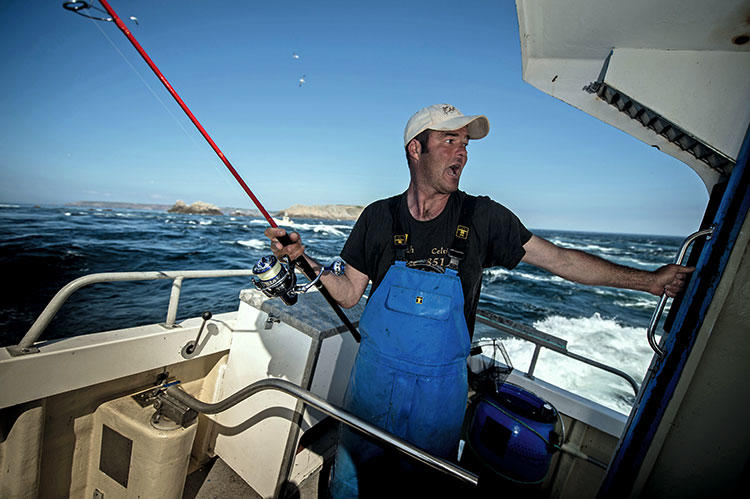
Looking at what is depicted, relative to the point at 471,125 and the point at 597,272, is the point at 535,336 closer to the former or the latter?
the point at 597,272

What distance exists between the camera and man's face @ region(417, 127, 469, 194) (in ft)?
5.66

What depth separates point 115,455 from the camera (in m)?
1.80

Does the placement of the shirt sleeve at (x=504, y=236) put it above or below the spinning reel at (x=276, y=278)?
above

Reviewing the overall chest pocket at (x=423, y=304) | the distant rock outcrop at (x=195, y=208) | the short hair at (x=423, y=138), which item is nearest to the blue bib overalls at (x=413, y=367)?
the overall chest pocket at (x=423, y=304)

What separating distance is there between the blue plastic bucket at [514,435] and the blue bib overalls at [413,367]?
0.65 m

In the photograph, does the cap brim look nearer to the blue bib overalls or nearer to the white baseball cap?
the white baseball cap

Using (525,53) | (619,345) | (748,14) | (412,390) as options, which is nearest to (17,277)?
(412,390)

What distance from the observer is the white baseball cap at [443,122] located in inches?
66.7

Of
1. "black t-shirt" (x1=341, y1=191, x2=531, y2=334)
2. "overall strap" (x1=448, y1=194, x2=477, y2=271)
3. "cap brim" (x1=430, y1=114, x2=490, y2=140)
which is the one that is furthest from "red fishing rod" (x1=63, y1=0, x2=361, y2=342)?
"cap brim" (x1=430, y1=114, x2=490, y2=140)

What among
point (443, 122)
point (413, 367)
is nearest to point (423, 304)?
point (413, 367)

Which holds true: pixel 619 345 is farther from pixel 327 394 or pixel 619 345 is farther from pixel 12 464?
pixel 12 464

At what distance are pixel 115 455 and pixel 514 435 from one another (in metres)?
2.46

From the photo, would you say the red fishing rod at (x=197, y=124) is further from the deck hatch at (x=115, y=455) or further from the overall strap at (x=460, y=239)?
the deck hatch at (x=115, y=455)

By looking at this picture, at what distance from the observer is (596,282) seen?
1608mm
